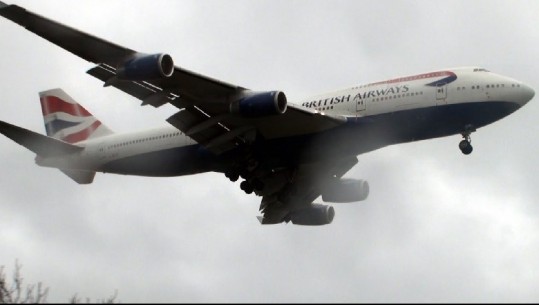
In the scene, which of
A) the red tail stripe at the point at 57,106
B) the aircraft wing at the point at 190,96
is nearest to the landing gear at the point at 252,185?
the aircraft wing at the point at 190,96

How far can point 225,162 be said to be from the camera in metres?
55.1

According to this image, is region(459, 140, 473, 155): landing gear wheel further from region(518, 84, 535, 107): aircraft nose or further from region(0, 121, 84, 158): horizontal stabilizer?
region(0, 121, 84, 158): horizontal stabilizer

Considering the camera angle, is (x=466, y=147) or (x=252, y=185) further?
(x=252, y=185)

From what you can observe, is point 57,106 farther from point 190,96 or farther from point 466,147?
point 466,147

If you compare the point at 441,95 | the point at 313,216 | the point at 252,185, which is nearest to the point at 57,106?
the point at 252,185

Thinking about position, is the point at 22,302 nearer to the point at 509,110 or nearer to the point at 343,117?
the point at 343,117

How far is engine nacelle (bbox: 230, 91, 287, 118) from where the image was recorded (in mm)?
A: 48719

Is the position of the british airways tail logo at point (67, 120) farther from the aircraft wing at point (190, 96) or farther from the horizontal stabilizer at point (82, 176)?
the aircraft wing at point (190, 96)

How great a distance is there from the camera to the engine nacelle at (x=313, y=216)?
64.9 metres

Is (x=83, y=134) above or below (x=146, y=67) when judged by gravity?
above

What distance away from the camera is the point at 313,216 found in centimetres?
6506

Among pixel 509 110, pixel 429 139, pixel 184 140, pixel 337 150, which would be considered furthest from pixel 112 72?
pixel 509 110

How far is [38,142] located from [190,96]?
11099mm

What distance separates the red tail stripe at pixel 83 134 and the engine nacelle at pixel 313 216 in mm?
12769
